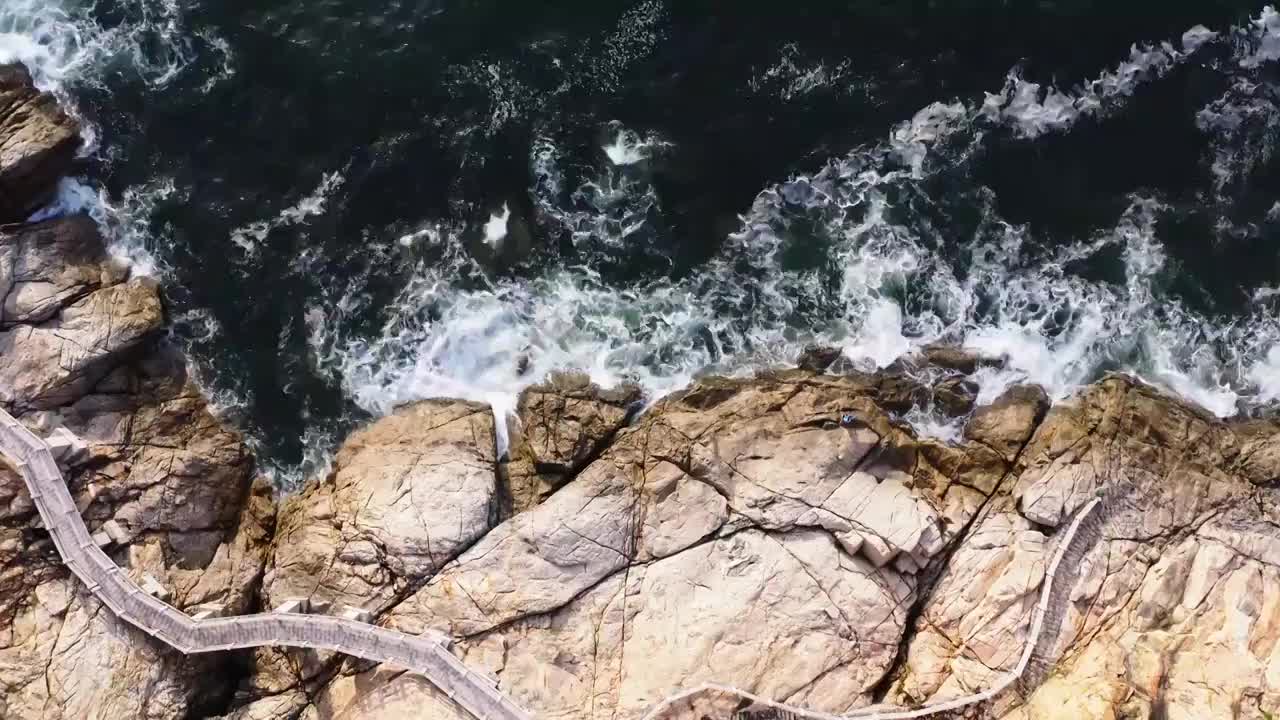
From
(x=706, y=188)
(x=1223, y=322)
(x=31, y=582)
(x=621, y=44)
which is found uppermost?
(x=621, y=44)

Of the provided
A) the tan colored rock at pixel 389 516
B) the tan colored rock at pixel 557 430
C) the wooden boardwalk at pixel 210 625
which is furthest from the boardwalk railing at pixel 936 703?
the tan colored rock at pixel 389 516

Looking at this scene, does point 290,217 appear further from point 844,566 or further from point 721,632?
point 844,566

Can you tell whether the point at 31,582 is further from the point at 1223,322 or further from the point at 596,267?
the point at 1223,322

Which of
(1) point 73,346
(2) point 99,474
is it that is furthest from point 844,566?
(1) point 73,346

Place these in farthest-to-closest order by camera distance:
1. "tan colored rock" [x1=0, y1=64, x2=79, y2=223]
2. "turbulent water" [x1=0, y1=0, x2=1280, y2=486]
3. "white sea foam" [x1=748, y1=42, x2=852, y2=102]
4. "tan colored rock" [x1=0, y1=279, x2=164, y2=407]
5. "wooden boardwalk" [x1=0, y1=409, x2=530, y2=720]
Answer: "white sea foam" [x1=748, y1=42, x2=852, y2=102] < "tan colored rock" [x1=0, y1=64, x2=79, y2=223] < "turbulent water" [x1=0, y1=0, x2=1280, y2=486] < "tan colored rock" [x1=0, y1=279, x2=164, y2=407] < "wooden boardwalk" [x1=0, y1=409, x2=530, y2=720]

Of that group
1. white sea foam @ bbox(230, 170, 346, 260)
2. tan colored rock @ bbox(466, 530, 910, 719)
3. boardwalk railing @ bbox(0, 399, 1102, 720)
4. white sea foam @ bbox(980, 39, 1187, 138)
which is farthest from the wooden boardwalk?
white sea foam @ bbox(980, 39, 1187, 138)

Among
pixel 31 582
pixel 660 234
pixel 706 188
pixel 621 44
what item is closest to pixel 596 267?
pixel 660 234

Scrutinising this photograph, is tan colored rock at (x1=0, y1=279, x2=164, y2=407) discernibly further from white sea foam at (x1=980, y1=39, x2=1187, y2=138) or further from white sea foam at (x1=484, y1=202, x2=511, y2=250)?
white sea foam at (x1=980, y1=39, x2=1187, y2=138)

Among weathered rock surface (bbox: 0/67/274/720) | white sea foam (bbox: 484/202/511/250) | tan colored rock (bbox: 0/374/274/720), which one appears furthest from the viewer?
white sea foam (bbox: 484/202/511/250)
